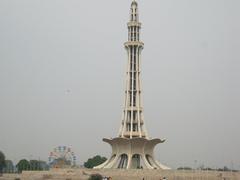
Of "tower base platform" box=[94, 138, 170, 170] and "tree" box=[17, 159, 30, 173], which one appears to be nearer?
"tower base platform" box=[94, 138, 170, 170]

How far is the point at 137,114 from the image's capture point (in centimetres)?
5406

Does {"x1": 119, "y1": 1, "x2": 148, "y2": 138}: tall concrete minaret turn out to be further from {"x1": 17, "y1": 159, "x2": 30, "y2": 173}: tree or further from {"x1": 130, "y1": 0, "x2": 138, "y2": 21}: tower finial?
{"x1": 17, "y1": 159, "x2": 30, "y2": 173}: tree

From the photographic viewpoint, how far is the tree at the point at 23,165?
2481 inches

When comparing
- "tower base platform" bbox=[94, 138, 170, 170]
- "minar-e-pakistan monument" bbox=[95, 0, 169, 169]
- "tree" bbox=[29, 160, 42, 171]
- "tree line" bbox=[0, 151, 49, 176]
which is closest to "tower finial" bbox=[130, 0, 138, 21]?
"minar-e-pakistan monument" bbox=[95, 0, 169, 169]

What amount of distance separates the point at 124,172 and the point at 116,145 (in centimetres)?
1022

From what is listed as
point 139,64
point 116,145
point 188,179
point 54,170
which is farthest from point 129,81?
point 188,179

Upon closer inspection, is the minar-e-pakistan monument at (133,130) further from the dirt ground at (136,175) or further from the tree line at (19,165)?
the tree line at (19,165)

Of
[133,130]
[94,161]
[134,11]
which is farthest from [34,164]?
[134,11]

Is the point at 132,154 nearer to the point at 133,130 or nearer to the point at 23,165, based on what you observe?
the point at 133,130

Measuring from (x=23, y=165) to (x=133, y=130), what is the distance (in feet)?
61.0

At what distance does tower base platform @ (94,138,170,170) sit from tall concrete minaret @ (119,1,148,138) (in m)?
1.23

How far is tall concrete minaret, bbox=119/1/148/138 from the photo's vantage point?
5394 cm

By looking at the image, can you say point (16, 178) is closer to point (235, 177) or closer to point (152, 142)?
point (152, 142)

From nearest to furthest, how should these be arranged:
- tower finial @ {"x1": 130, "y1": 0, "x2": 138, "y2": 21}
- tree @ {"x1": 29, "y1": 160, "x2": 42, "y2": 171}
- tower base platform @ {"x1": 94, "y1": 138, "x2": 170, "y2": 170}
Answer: tower base platform @ {"x1": 94, "y1": 138, "x2": 170, "y2": 170}
tower finial @ {"x1": 130, "y1": 0, "x2": 138, "y2": 21}
tree @ {"x1": 29, "y1": 160, "x2": 42, "y2": 171}
